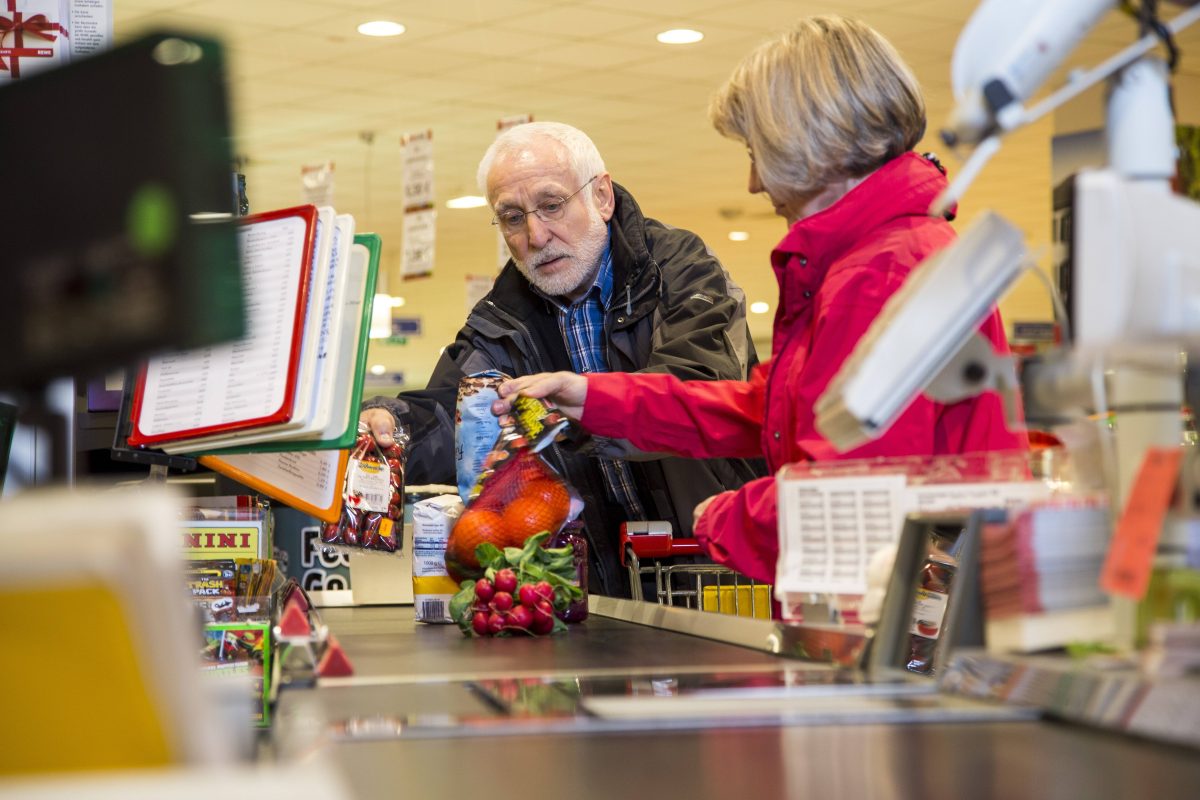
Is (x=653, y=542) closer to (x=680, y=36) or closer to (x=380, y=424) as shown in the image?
(x=380, y=424)

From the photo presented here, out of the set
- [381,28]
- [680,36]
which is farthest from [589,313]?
[680,36]

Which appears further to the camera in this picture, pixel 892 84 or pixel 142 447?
pixel 892 84

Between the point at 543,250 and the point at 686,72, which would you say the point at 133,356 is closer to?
the point at 543,250

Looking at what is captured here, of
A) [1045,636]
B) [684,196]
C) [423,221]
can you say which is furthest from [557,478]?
[684,196]

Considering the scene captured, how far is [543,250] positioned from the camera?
3625 millimetres

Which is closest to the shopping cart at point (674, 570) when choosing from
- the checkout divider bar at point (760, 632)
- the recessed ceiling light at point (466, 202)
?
→ the checkout divider bar at point (760, 632)

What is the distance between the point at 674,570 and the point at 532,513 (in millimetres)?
698

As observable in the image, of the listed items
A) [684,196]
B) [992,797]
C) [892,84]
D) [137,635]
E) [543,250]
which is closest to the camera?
[137,635]

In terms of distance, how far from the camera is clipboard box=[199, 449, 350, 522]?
91.4 inches

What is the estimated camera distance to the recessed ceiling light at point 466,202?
1195cm

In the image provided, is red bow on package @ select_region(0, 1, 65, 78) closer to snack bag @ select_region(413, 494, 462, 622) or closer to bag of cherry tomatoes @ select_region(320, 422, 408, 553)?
bag of cherry tomatoes @ select_region(320, 422, 408, 553)

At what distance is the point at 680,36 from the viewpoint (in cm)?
816

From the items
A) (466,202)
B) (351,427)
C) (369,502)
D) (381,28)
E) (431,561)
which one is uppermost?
(381,28)

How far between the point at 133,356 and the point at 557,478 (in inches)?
73.1
